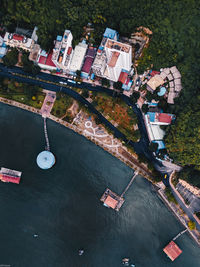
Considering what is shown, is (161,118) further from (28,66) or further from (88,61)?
(28,66)

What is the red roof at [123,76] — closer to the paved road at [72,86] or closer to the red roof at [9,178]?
the paved road at [72,86]

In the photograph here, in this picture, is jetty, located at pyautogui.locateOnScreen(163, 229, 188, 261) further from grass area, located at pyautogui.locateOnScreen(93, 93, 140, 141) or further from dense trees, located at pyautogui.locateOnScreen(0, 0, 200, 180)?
grass area, located at pyautogui.locateOnScreen(93, 93, 140, 141)

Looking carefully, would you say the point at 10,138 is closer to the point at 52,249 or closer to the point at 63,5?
the point at 52,249

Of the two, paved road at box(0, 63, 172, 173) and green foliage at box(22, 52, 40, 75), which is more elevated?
green foliage at box(22, 52, 40, 75)

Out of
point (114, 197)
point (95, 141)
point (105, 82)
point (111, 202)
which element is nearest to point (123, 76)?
point (105, 82)

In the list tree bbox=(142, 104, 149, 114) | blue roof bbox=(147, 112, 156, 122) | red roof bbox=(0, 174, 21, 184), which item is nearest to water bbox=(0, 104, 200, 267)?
red roof bbox=(0, 174, 21, 184)

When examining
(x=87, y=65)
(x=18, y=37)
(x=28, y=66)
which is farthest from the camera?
(x=87, y=65)
